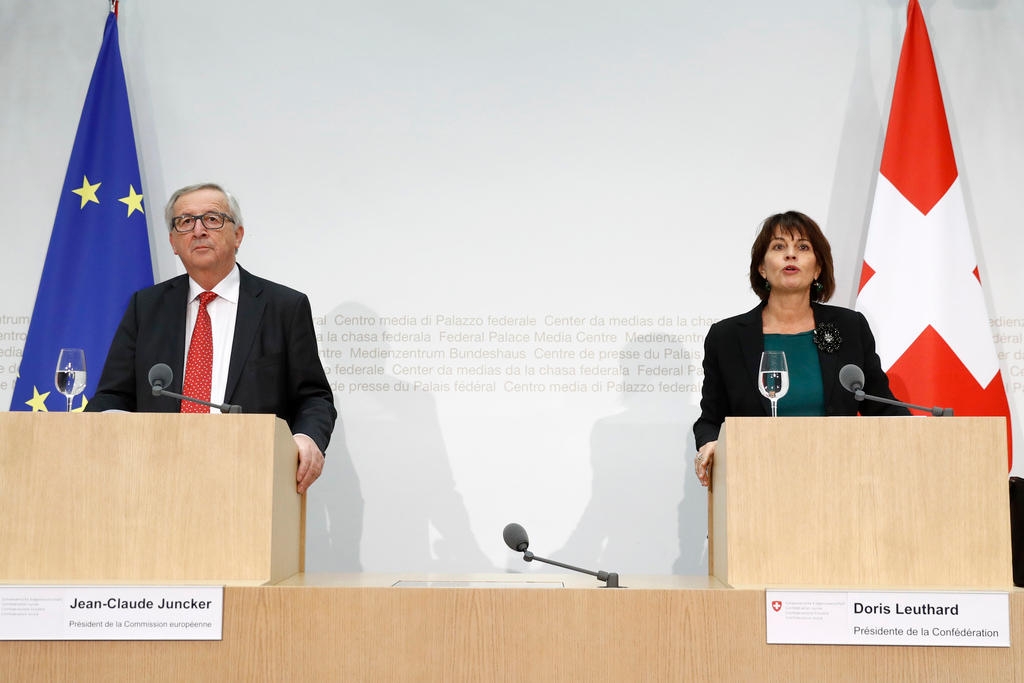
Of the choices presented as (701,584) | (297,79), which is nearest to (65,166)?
(297,79)

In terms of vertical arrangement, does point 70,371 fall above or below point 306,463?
above

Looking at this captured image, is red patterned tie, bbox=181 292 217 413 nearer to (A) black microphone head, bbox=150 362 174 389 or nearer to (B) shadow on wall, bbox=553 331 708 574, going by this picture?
(A) black microphone head, bbox=150 362 174 389

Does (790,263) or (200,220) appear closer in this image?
(200,220)

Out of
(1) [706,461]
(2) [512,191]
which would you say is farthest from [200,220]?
(1) [706,461]

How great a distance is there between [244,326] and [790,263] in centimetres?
171

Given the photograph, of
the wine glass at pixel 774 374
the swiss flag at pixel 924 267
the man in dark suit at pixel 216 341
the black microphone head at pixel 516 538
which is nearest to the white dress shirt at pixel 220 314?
the man in dark suit at pixel 216 341

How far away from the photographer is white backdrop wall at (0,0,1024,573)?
13.4ft

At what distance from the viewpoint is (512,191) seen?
422cm

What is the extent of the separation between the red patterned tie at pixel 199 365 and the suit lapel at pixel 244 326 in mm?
62

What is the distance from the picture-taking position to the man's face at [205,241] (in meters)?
2.99

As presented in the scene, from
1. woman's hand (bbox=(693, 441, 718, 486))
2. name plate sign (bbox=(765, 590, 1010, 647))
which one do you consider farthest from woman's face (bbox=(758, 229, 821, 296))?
name plate sign (bbox=(765, 590, 1010, 647))

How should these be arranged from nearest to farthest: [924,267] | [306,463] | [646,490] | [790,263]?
[306,463], [790,263], [924,267], [646,490]

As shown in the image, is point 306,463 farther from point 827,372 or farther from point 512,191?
point 512,191

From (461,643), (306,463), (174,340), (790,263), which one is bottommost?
(461,643)
